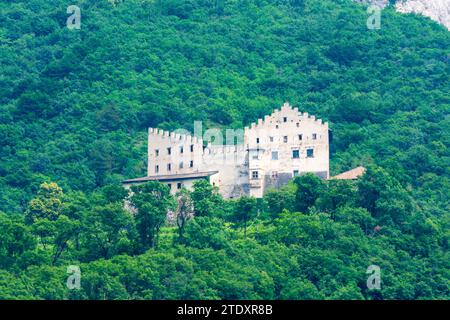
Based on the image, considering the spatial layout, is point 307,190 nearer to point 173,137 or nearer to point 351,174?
point 351,174

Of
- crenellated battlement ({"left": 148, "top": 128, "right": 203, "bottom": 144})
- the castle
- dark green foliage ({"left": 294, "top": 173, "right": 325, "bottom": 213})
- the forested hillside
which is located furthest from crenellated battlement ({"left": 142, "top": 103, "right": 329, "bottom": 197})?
dark green foliage ({"left": 294, "top": 173, "right": 325, "bottom": 213})

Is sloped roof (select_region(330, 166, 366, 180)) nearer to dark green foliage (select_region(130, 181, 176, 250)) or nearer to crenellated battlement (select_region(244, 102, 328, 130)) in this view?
crenellated battlement (select_region(244, 102, 328, 130))

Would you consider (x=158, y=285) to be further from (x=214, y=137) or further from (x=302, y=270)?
(x=214, y=137)

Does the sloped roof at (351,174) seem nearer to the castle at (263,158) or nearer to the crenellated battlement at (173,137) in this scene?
the castle at (263,158)

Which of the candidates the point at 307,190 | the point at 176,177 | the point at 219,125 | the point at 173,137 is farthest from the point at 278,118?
the point at 219,125

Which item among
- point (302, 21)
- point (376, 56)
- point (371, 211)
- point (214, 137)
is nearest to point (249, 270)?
point (371, 211)
